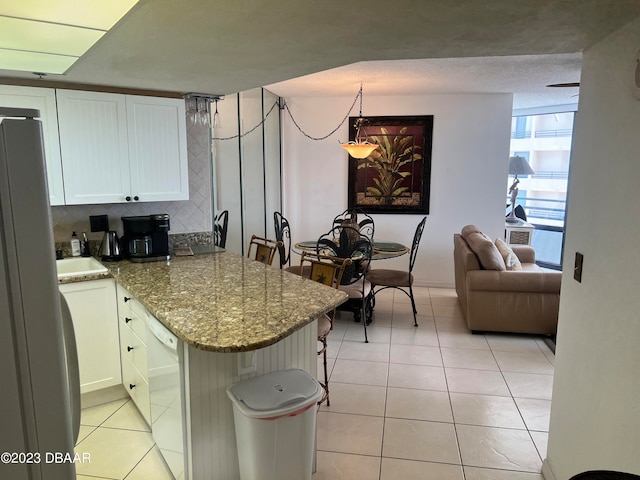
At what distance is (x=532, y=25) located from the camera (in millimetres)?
1621

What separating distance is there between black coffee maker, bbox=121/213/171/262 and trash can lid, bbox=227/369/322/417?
161 cm

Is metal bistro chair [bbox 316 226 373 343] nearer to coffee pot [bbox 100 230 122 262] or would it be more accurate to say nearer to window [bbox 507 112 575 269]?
coffee pot [bbox 100 230 122 262]

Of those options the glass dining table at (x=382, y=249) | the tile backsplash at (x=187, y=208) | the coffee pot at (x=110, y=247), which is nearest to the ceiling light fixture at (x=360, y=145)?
the glass dining table at (x=382, y=249)

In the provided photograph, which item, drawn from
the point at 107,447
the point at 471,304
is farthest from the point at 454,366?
the point at 107,447

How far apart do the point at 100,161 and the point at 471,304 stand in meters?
3.40

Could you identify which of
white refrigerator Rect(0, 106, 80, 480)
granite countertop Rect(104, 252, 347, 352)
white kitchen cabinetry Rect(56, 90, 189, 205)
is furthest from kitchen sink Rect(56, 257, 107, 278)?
white refrigerator Rect(0, 106, 80, 480)

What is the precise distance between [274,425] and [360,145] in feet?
13.0

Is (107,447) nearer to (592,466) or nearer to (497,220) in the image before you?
(592,466)

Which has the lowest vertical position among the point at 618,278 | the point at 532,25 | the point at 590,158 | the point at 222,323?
the point at 222,323

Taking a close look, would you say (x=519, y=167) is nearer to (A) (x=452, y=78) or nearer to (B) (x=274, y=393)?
(A) (x=452, y=78)

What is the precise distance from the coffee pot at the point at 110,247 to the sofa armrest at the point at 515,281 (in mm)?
3074

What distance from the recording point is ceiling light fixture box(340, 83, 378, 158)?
17.4 feet

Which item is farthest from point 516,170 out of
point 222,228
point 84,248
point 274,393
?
point 274,393

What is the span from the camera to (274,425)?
1.85 metres
